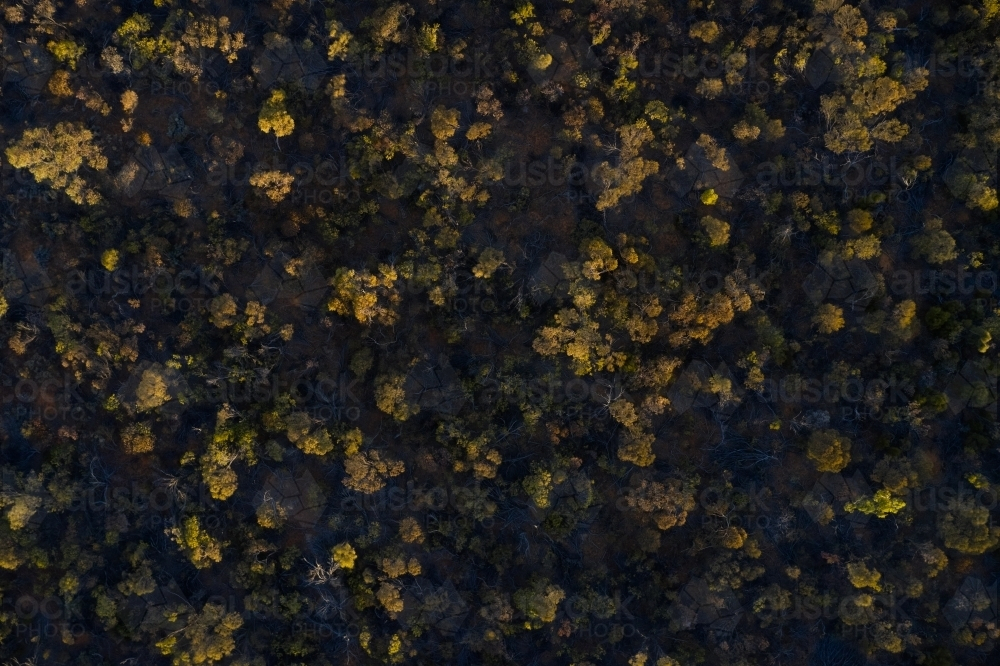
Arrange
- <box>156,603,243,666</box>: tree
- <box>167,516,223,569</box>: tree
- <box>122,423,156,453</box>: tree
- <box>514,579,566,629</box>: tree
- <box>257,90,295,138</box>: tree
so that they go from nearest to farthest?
<box>514,579,566,629</box>: tree, <box>156,603,243,666</box>: tree, <box>167,516,223,569</box>: tree, <box>122,423,156,453</box>: tree, <box>257,90,295,138</box>: tree

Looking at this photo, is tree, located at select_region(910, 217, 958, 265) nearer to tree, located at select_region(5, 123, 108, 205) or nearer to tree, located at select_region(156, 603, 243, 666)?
tree, located at select_region(156, 603, 243, 666)

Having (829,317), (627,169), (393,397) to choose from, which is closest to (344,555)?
(393,397)

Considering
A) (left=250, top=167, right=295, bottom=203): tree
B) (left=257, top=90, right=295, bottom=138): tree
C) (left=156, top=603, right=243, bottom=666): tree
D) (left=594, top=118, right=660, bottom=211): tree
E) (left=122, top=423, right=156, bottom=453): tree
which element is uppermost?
(left=594, top=118, right=660, bottom=211): tree

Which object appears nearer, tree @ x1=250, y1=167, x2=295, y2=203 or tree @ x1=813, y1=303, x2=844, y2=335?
tree @ x1=813, y1=303, x2=844, y2=335

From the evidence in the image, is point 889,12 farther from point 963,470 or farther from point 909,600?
point 909,600

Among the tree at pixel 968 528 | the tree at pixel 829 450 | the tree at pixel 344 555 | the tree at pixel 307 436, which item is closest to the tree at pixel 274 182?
the tree at pixel 307 436

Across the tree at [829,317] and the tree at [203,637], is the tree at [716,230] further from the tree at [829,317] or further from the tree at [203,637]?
the tree at [203,637]

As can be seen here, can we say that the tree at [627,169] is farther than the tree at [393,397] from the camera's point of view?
Yes

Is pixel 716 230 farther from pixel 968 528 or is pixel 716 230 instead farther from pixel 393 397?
pixel 968 528

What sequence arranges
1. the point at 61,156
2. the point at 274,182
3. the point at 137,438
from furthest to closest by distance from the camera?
the point at 274,182, the point at 61,156, the point at 137,438

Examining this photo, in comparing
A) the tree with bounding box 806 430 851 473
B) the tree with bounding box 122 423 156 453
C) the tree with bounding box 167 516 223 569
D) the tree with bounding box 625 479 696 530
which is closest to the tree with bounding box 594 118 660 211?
the tree with bounding box 625 479 696 530
